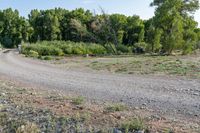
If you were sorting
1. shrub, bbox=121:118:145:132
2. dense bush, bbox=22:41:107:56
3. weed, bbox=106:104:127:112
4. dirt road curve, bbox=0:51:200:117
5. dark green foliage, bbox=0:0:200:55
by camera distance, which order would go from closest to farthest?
1. shrub, bbox=121:118:145:132
2. weed, bbox=106:104:127:112
3. dirt road curve, bbox=0:51:200:117
4. dark green foliage, bbox=0:0:200:55
5. dense bush, bbox=22:41:107:56

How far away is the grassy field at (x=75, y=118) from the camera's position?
24.4ft

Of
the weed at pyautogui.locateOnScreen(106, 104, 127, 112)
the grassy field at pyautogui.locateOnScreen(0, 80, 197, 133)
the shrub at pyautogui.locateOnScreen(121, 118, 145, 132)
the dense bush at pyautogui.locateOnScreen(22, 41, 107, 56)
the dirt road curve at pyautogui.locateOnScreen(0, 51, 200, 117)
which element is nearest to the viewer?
the shrub at pyautogui.locateOnScreen(121, 118, 145, 132)

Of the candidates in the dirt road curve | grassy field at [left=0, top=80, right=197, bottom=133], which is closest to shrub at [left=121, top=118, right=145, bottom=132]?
grassy field at [left=0, top=80, right=197, bottom=133]

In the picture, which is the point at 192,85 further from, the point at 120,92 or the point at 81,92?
the point at 81,92

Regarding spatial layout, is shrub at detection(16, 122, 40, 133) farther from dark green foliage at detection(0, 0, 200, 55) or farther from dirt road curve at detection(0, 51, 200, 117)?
dark green foliage at detection(0, 0, 200, 55)

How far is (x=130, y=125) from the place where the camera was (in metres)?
7.32

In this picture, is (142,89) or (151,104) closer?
(151,104)

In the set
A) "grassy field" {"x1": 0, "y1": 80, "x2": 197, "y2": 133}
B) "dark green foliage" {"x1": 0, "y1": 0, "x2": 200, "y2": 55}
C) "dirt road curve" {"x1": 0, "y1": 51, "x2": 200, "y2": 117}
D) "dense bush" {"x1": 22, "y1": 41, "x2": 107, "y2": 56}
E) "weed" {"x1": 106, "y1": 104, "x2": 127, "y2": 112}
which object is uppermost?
"dark green foliage" {"x1": 0, "y1": 0, "x2": 200, "y2": 55}

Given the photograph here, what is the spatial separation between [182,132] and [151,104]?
124 inches

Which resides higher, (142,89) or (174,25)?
(174,25)

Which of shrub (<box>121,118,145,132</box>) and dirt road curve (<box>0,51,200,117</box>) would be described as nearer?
shrub (<box>121,118,145,132</box>)

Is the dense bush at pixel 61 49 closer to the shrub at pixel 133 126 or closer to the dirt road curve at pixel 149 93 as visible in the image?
the dirt road curve at pixel 149 93

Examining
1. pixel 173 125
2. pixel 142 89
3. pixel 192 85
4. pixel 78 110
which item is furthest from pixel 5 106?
pixel 192 85

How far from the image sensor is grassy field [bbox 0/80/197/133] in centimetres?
745
